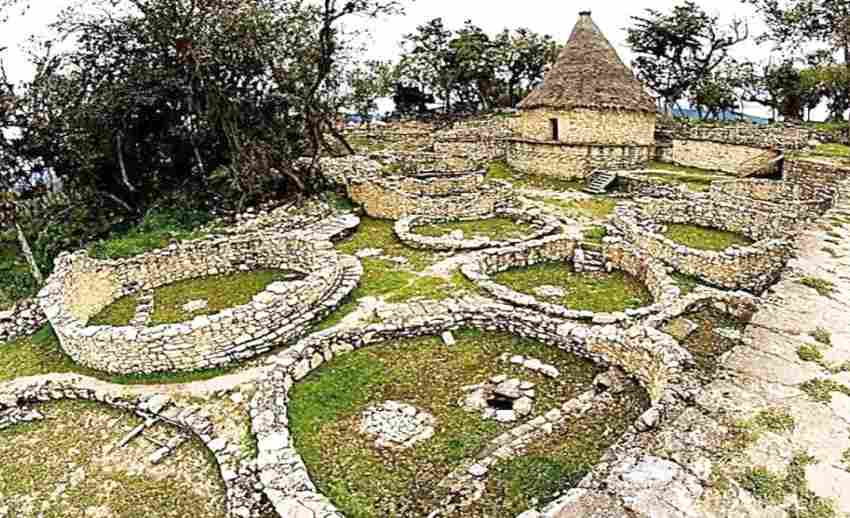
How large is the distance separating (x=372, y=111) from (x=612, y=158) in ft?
82.8

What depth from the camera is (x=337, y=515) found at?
5.31 meters

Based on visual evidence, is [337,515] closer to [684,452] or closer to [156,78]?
[684,452]

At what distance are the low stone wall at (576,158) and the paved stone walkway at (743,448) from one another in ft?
59.0

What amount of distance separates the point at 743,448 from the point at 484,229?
12030 millimetres

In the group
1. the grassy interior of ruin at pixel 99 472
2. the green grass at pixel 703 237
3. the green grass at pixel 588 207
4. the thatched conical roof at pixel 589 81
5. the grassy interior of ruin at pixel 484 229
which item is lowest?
the grassy interior of ruin at pixel 99 472

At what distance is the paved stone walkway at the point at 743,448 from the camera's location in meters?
3.00

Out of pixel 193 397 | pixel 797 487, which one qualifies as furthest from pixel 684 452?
pixel 193 397

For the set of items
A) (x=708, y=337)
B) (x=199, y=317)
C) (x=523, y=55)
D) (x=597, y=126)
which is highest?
(x=523, y=55)

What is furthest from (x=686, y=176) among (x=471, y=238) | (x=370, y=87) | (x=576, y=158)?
(x=370, y=87)

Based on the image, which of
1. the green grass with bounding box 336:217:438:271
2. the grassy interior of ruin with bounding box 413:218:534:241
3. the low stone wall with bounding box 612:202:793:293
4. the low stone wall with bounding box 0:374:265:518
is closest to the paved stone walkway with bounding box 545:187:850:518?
the low stone wall with bounding box 0:374:265:518

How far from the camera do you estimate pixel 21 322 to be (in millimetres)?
10688

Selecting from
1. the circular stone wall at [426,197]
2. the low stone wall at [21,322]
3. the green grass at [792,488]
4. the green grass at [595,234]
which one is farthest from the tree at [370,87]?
the green grass at [792,488]

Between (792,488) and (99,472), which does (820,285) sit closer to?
(792,488)

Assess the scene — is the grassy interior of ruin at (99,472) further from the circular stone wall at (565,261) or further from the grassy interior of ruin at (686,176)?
the grassy interior of ruin at (686,176)
